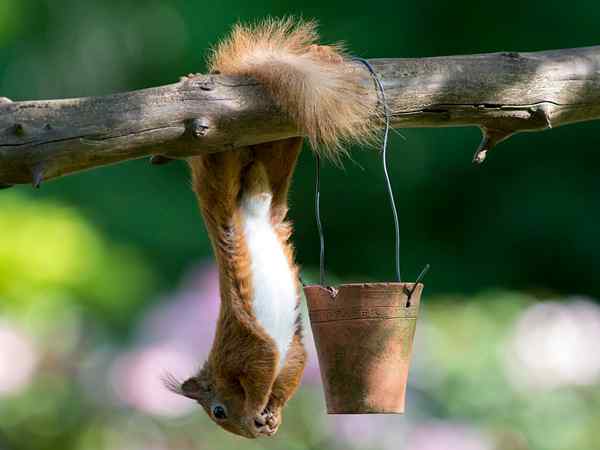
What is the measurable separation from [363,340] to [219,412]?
1.43 ft

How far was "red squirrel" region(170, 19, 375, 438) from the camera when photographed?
2.09 m

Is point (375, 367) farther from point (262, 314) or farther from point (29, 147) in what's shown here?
point (29, 147)

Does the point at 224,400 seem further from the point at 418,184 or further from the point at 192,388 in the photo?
the point at 418,184

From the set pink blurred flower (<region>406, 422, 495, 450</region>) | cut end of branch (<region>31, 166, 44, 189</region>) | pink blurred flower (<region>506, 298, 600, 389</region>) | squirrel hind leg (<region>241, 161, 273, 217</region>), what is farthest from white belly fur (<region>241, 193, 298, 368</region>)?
pink blurred flower (<region>506, 298, 600, 389</region>)

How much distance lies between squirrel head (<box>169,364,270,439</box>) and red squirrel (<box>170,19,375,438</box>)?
0.04ft

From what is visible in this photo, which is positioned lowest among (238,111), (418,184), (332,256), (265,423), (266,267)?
(265,423)

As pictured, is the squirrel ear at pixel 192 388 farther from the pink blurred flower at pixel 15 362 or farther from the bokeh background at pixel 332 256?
the pink blurred flower at pixel 15 362

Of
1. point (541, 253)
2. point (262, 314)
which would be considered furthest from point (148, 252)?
point (262, 314)

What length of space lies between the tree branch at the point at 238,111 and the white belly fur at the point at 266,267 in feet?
0.42

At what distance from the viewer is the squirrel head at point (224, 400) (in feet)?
7.66

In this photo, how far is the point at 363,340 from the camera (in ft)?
6.77

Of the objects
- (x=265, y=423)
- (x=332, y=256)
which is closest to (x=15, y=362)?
(x=265, y=423)

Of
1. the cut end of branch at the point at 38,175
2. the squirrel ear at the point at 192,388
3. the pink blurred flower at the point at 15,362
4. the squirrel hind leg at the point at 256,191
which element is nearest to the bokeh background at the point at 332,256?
the pink blurred flower at the point at 15,362

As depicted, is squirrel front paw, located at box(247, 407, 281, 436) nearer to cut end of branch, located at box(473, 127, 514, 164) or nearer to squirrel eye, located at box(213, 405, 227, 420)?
squirrel eye, located at box(213, 405, 227, 420)
